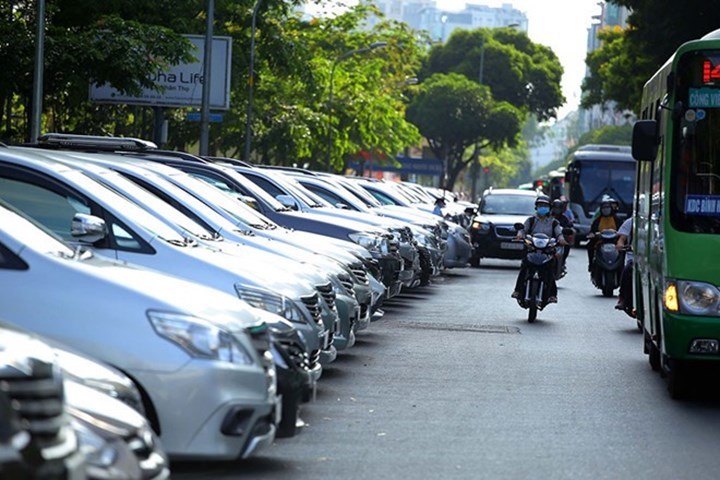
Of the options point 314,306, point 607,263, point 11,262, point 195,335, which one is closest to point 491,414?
point 314,306

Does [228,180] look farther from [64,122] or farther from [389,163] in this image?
[389,163]

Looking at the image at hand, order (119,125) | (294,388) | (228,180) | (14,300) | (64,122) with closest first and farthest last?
(14,300) → (294,388) → (228,180) → (64,122) → (119,125)

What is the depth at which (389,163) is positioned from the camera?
91.2 meters

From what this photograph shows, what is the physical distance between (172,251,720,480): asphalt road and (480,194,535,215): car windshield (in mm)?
16563

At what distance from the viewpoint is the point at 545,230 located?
69.0ft

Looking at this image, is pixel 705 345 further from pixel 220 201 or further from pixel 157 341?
pixel 157 341

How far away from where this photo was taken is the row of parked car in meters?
5.17

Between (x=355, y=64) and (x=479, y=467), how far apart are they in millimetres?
61298

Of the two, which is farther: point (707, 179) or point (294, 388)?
point (707, 179)

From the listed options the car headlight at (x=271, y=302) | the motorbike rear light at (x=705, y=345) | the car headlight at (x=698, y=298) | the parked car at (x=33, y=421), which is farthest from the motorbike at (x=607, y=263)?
the parked car at (x=33, y=421)

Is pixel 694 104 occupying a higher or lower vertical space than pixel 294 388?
higher

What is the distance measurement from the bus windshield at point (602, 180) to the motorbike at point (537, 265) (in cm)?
2961

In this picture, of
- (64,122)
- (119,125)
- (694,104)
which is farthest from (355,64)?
(694,104)

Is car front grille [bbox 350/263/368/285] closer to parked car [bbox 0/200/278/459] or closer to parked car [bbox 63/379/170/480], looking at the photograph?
parked car [bbox 0/200/278/459]
